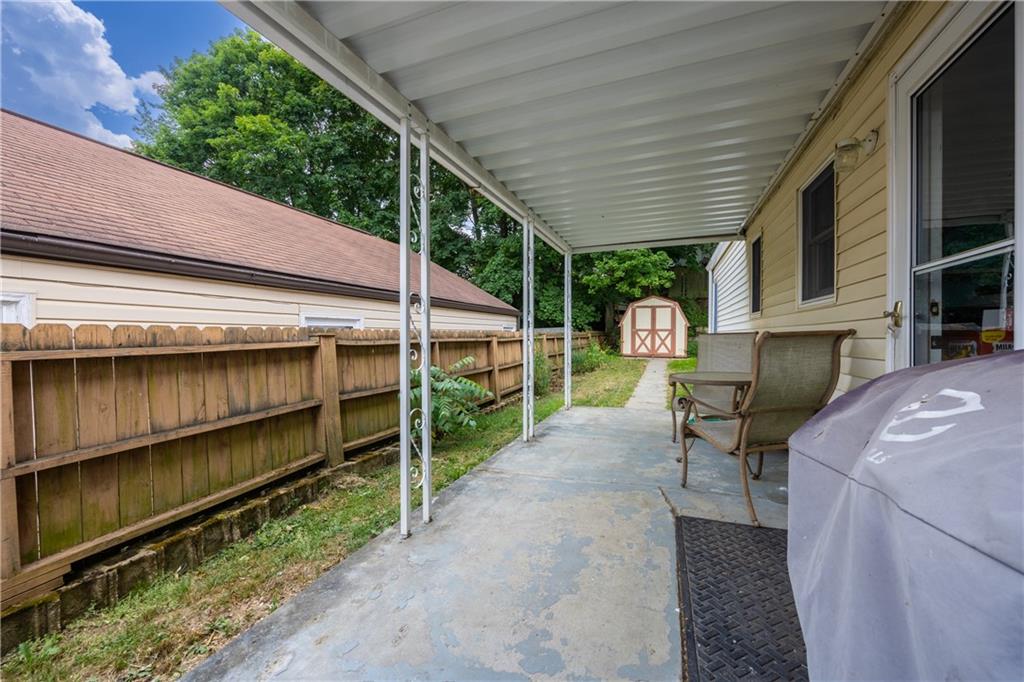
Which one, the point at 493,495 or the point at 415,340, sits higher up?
the point at 415,340

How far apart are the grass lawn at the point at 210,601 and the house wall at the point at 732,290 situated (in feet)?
17.3

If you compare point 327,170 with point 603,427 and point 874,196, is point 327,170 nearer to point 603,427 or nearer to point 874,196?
point 603,427

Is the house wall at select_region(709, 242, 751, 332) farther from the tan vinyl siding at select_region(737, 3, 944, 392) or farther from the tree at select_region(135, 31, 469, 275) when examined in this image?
the tree at select_region(135, 31, 469, 275)

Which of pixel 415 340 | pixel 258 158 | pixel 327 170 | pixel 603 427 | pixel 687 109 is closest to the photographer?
pixel 687 109

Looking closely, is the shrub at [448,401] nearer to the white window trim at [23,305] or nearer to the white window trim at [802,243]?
the white window trim at [23,305]

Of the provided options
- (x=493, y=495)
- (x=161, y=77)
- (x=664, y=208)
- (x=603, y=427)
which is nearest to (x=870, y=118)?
(x=664, y=208)

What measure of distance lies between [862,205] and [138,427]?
419cm

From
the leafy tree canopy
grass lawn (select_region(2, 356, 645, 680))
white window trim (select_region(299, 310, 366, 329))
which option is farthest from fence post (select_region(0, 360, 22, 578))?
the leafy tree canopy

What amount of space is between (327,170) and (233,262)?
14.3 metres

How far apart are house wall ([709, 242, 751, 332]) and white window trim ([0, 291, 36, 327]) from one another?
7.30m

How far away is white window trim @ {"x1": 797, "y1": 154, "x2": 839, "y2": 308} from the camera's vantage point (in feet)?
8.71

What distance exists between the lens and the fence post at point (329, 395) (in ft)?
10.5

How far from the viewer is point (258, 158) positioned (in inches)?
587

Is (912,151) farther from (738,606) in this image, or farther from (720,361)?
(720,361)
